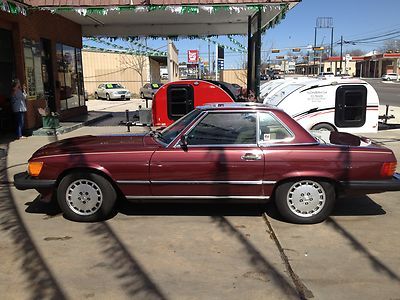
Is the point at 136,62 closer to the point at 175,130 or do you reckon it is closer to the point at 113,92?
the point at 113,92

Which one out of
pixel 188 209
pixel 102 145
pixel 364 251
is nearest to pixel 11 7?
pixel 102 145

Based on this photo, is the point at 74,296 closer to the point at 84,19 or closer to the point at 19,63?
the point at 19,63

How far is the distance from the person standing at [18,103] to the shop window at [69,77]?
12.3 feet

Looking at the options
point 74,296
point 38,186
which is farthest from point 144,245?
point 38,186

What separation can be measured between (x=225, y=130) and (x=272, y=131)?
1.88 feet

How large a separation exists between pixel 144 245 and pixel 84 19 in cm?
1350

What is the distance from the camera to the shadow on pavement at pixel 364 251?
3.89m

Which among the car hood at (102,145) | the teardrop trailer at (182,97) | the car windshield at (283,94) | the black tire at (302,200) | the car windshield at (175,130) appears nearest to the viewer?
the black tire at (302,200)

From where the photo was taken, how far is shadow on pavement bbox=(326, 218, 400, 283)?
153 inches

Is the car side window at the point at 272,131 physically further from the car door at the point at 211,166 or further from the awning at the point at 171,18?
the awning at the point at 171,18

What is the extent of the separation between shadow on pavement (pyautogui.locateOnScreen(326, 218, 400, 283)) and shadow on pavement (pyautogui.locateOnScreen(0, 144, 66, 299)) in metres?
2.88

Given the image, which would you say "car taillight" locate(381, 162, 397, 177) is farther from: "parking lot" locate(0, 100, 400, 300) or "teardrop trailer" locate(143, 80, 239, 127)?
"teardrop trailer" locate(143, 80, 239, 127)

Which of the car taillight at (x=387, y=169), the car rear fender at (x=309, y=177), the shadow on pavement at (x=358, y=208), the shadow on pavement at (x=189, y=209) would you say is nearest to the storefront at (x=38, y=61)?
the shadow on pavement at (x=189, y=209)

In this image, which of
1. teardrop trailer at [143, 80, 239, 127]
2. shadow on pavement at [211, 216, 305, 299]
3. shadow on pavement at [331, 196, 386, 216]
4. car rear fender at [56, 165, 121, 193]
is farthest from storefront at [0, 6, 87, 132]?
shadow on pavement at [331, 196, 386, 216]
